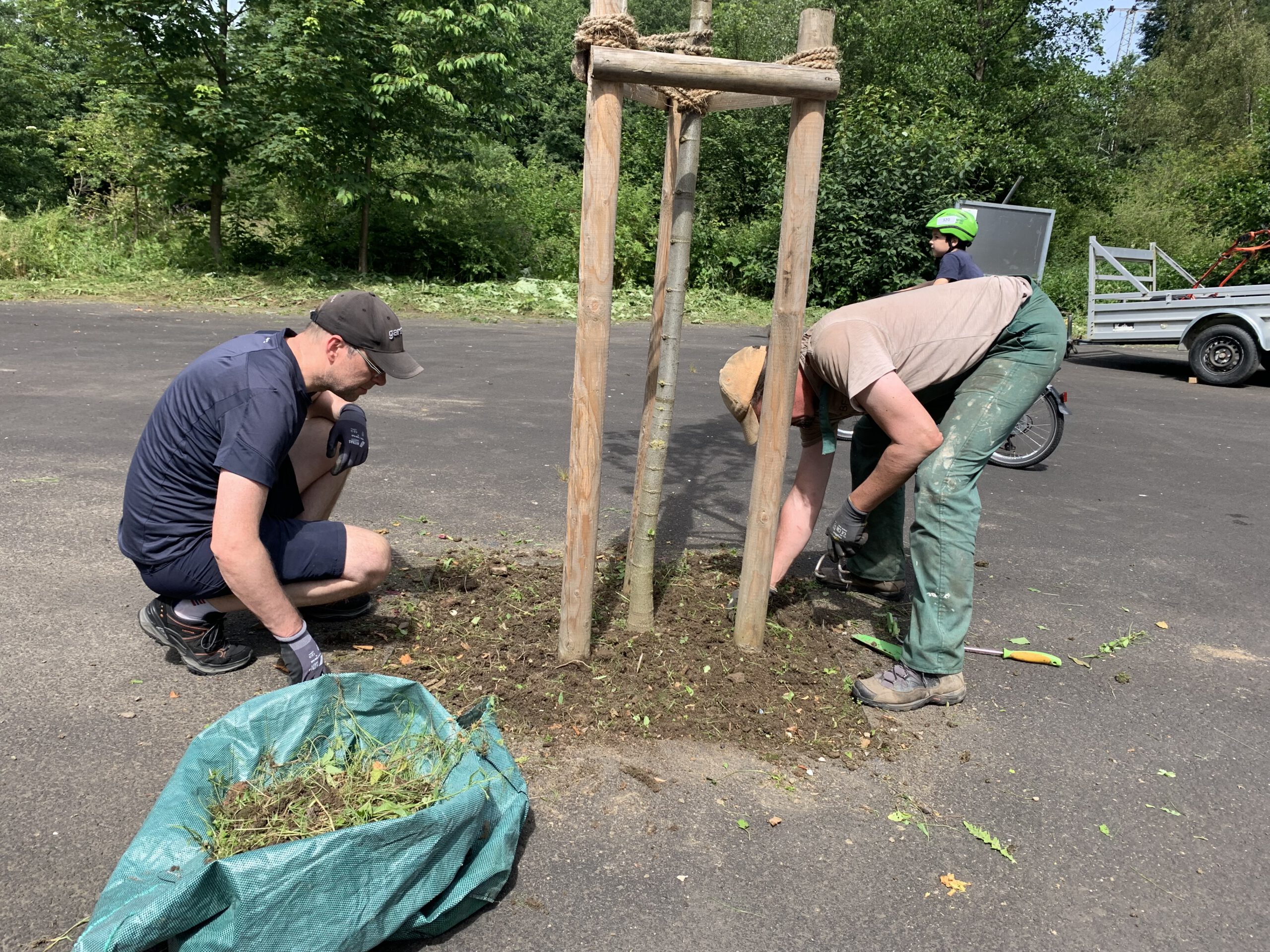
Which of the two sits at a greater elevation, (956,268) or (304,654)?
(956,268)

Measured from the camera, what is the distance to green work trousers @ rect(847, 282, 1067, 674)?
330 centimetres

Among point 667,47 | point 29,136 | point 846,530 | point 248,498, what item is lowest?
point 846,530

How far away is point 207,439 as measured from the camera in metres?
3.00

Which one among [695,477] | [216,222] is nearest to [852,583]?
[695,477]

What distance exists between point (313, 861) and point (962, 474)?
8.25 feet

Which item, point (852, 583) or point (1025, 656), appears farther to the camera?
point (852, 583)

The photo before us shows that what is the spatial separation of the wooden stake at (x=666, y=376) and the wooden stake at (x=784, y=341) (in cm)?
34

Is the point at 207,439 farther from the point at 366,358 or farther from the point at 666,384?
the point at 666,384

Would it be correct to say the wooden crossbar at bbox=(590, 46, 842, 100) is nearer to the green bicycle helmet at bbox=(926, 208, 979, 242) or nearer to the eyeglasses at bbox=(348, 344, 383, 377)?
the eyeglasses at bbox=(348, 344, 383, 377)

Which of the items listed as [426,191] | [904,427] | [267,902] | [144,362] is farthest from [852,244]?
[267,902]

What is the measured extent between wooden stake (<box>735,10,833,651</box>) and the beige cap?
205mm

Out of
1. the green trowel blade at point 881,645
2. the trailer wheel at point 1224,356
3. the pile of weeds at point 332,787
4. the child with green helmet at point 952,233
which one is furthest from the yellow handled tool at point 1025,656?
the trailer wheel at point 1224,356

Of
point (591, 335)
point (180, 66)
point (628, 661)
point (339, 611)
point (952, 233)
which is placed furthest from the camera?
point (180, 66)

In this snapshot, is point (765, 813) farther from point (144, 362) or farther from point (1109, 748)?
point (144, 362)
